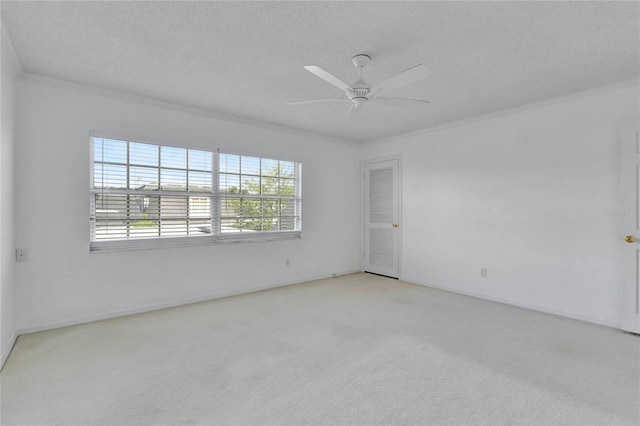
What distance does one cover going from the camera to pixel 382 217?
5.53 metres

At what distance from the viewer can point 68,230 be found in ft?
10.5

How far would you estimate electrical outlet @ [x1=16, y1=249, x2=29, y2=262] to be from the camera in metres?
2.92

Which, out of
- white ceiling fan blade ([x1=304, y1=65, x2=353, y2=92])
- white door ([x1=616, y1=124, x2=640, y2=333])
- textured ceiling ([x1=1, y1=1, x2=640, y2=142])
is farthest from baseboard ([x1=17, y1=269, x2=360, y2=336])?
white door ([x1=616, y1=124, x2=640, y2=333])

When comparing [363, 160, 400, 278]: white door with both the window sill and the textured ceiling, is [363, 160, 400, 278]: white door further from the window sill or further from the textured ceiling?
the textured ceiling

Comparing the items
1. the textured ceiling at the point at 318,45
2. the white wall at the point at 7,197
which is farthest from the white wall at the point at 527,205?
the white wall at the point at 7,197

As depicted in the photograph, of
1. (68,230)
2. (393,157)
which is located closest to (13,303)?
(68,230)

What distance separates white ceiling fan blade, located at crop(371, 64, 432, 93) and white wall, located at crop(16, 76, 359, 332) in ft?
8.25

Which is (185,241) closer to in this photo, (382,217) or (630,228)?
(382,217)

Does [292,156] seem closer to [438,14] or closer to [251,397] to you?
[438,14]

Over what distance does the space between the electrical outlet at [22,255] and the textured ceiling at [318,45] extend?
1.65m

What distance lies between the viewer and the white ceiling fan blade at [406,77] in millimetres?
2131

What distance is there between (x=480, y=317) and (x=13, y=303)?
178 inches

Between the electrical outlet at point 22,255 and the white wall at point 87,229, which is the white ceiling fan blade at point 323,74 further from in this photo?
the electrical outlet at point 22,255

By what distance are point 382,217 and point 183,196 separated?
323 cm
